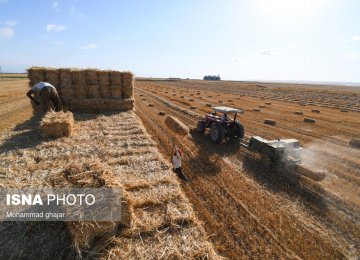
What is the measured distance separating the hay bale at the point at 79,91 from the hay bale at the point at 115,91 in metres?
1.71

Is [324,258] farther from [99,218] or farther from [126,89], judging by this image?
[126,89]

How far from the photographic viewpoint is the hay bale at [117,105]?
50.1 feet

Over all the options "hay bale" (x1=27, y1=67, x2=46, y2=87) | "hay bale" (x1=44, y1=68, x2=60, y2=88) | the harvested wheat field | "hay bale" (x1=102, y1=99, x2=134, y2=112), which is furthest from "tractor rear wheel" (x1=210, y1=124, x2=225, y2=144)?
"hay bale" (x1=27, y1=67, x2=46, y2=87)

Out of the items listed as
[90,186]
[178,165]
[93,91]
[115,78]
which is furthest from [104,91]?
[90,186]

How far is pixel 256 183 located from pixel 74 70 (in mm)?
13144

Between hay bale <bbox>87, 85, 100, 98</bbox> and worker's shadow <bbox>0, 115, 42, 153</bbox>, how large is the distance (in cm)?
427

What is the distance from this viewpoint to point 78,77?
576 inches

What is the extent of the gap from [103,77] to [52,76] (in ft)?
10.1

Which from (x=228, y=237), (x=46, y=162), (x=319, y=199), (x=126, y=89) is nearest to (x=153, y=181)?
(x=228, y=237)

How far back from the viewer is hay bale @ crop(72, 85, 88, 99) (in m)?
14.7

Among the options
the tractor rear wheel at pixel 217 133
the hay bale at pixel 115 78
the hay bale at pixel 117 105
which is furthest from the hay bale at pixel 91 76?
the tractor rear wheel at pixel 217 133

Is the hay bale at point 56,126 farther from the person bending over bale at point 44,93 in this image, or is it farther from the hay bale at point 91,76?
the hay bale at point 91,76

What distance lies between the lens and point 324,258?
15.2 feet

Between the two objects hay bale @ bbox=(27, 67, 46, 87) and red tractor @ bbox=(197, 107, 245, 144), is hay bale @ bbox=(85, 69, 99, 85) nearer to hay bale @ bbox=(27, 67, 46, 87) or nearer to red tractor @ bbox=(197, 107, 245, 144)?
hay bale @ bbox=(27, 67, 46, 87)
